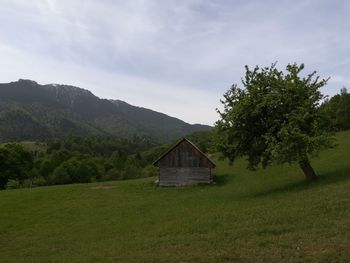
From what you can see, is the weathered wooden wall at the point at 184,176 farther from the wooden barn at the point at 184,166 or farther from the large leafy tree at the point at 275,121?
the large leafy tree at the point at 275,121

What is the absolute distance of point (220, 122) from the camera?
37.7 metres

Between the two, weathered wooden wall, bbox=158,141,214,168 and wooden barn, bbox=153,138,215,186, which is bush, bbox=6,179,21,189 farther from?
weathered wooden wall, bbox=158,141,214,168

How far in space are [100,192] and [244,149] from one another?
2361 centimetres

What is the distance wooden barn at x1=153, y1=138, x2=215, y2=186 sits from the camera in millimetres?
58656

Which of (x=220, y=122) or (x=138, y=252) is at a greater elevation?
(x=220, y=122)

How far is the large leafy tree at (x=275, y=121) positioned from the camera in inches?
1324

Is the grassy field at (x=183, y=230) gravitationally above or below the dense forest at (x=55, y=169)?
below

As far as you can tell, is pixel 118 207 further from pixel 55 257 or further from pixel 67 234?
pixel 55 257

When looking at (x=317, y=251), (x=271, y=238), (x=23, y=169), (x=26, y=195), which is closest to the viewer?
(x=317, y=251)

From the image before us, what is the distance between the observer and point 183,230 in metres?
22.9

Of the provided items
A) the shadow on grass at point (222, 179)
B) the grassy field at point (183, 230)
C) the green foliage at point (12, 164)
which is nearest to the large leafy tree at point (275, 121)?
the grassy field at point (183, 230)

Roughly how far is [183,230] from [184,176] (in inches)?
1419

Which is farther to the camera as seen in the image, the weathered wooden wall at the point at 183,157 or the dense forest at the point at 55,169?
the dense forest at the point at 55,169

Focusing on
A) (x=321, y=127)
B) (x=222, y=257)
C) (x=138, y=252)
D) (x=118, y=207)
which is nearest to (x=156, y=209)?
(x=118, y=207)
